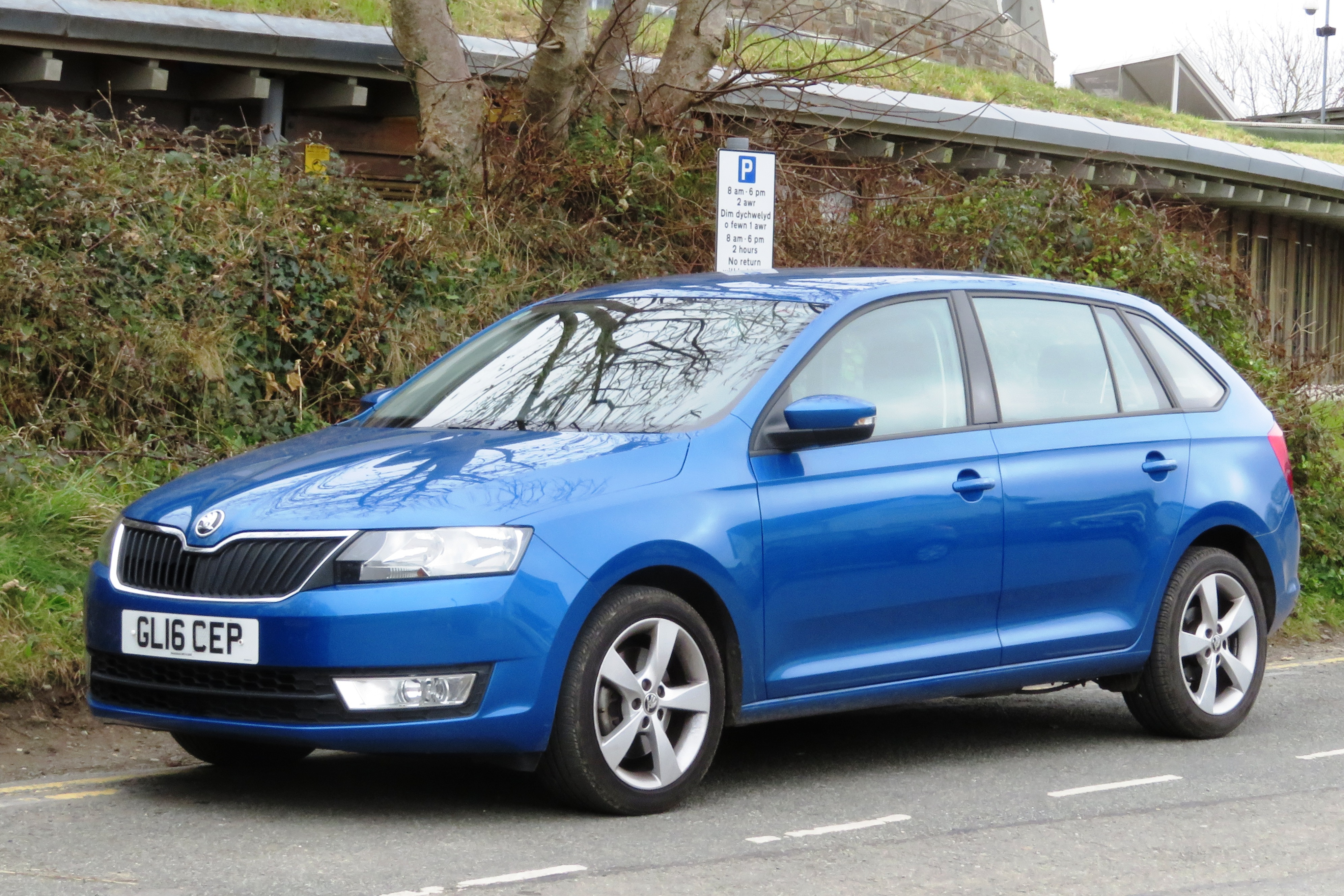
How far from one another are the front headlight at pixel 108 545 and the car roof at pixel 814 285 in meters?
2.07

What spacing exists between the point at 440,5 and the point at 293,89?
2525 millimetres

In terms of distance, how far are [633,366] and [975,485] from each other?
50.5 inches

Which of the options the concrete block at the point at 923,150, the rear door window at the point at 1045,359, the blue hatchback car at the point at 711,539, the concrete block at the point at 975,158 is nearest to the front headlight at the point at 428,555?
the blue hatchback car at the point at 711,539

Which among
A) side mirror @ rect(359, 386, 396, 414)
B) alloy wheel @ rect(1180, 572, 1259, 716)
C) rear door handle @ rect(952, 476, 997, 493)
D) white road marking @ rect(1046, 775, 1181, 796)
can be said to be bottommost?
white road marking @ rect(1046, 775, 1181, 796)

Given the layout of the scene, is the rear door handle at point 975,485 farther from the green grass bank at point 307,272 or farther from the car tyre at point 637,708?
the green grass bank at point 307,272

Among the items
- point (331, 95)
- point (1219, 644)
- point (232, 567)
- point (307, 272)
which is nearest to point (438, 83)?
point (331, 95)

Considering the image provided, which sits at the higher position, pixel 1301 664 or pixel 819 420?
pixel 819 420

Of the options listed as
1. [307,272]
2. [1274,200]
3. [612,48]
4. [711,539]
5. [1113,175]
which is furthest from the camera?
[1274,200]

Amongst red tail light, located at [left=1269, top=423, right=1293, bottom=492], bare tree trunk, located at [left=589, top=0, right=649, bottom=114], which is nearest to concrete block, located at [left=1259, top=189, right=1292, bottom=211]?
bare tree trunk, located at [left=589, top=0, right=649, bottom=114]

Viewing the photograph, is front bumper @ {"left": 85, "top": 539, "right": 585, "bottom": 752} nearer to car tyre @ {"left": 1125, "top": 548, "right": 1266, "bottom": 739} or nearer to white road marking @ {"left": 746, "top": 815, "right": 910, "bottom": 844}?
white road marking @ {"left": 746, "top": 815, "right": 910, "bottom": 844}

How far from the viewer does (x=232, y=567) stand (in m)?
5.41

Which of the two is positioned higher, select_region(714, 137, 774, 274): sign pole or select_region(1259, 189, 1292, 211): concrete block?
select_region(1259, 189, 1292, 211): concrete block

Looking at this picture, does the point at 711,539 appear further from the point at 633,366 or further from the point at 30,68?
the point at 30,68

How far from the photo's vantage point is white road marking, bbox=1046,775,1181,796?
249 inches
